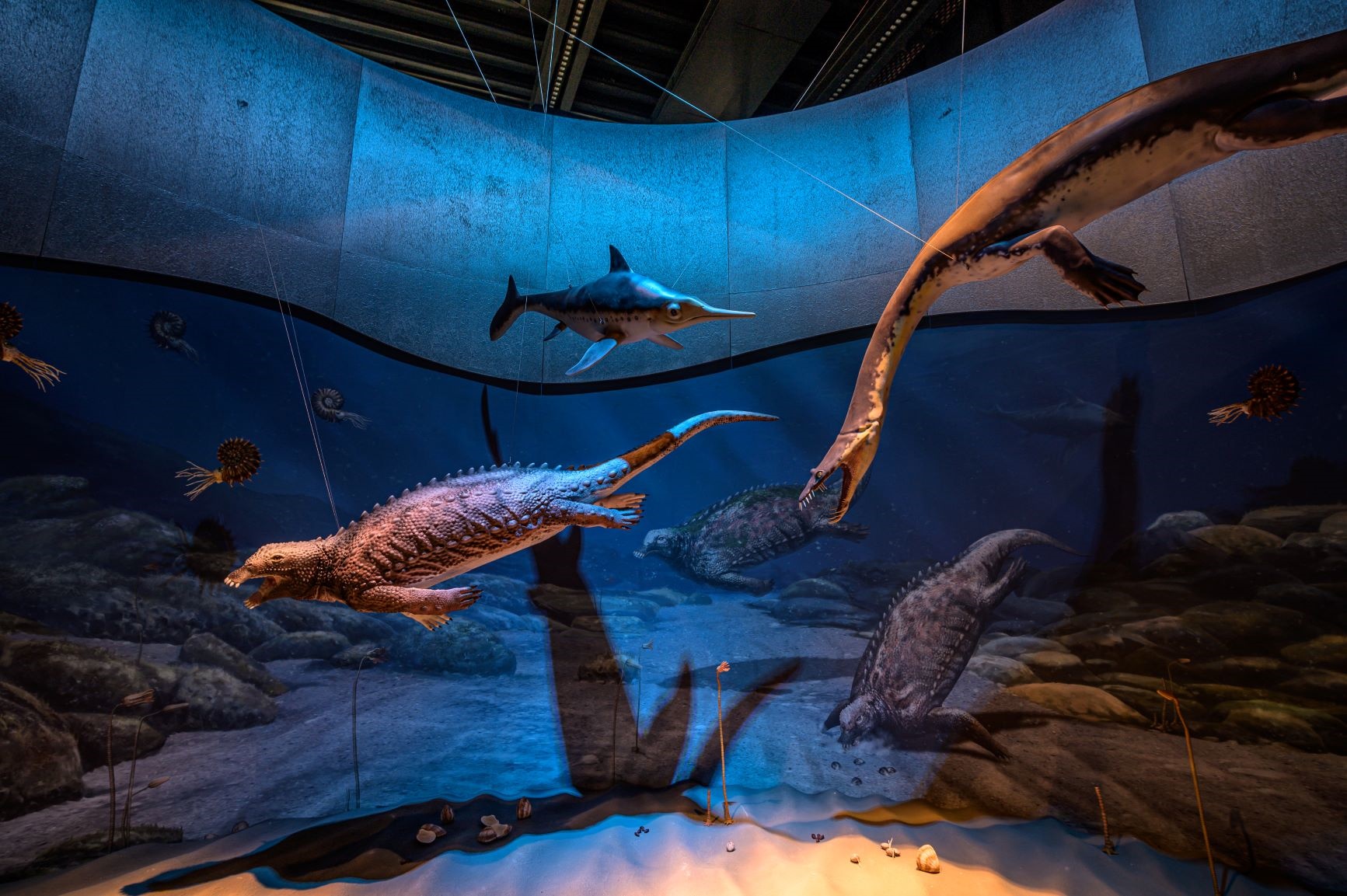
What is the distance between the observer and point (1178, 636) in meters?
3.88

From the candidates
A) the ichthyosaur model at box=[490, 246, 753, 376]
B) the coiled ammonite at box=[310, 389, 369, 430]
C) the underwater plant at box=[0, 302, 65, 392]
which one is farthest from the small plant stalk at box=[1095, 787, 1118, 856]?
the underwater plant at box=[0, 302, 65, 392]

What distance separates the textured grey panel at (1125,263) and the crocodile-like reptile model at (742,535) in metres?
2.55

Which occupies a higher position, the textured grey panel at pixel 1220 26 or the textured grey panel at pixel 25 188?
the textured grey panel at pixel 1220 26

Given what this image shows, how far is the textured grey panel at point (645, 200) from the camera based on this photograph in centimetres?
604

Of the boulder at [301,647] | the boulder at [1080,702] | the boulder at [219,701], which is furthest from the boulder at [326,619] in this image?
the boulder at [1080,702]

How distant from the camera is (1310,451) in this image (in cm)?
368

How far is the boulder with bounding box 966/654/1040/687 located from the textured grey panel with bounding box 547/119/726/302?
434cm

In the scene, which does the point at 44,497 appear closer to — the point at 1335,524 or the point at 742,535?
the point at 742,535

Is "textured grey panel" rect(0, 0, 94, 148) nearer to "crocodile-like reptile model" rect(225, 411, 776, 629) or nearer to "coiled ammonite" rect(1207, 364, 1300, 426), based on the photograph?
"crocodile-like reptile model" rect(225, 411, 776, 629)

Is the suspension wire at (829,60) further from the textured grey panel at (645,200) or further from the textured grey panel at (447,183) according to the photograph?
the textured grey panel at (447,183)

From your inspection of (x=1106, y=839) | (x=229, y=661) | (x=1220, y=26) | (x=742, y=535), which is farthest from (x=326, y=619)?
(x=1220, y=26)

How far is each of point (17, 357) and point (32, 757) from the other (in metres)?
2.66

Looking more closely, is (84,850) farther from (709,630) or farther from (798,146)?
(798,146)

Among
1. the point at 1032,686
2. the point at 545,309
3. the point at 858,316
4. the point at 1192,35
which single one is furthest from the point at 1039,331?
the point at 545,309
